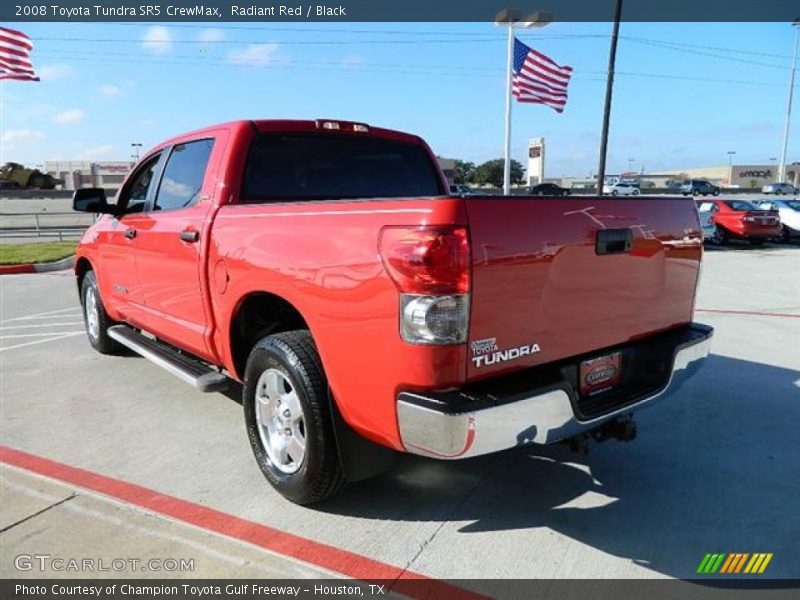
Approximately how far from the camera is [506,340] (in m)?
2.55

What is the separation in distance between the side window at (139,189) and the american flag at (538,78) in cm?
1562

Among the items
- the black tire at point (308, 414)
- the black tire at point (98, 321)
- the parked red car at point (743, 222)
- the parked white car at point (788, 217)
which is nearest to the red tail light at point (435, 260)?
the black tire at point (308, 414)

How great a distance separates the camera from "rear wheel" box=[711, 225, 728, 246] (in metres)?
19.1

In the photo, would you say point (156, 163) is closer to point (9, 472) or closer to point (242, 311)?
point (242, 311)

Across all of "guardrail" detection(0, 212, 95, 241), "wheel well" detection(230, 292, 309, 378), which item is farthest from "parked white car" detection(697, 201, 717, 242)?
"guardrail" detection(0, 212, 95, 241)

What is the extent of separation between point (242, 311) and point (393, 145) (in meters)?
1.77

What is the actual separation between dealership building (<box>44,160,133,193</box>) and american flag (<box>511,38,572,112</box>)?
68.6 metres

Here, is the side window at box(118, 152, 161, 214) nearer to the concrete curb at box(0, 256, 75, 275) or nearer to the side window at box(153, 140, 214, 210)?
the side window at box(153, 140, 214, 210)

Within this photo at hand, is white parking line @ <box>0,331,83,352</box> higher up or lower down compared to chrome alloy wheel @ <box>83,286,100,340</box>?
lower down

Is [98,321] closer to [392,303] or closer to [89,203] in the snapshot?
[89,203]

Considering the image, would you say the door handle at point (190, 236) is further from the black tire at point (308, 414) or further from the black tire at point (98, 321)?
the black tire at point (98, 321)

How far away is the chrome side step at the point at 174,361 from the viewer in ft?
12.4

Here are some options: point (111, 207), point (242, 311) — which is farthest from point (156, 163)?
point (242, 311)

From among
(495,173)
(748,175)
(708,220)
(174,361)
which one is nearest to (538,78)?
(708,220)
